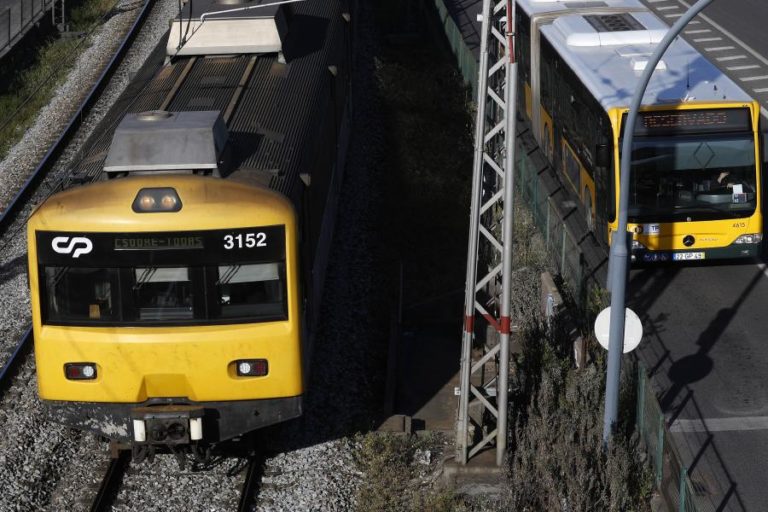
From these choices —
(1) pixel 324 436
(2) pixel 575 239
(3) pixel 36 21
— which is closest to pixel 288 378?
(1) pixel 324 436

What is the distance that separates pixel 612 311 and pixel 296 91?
4.86 m

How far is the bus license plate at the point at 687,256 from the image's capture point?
16.9m

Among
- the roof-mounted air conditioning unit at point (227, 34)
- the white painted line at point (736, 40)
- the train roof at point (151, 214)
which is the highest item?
the roof-mounted air conditioning unit at point (227, 34)

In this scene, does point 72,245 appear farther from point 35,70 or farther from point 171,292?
point 35,70

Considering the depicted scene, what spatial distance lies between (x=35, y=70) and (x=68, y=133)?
4921 millimetres

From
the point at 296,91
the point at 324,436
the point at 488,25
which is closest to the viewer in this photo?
the point at 488,25

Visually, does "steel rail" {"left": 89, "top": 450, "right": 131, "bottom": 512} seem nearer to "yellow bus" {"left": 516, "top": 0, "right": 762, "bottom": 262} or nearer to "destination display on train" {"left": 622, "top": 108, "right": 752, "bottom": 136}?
"yellow bus" {"left": 516, "top": 0, "right": 762, "bottom": 262}

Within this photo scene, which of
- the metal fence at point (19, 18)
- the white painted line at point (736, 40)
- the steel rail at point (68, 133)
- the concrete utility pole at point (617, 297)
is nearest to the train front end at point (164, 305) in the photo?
the concrete utility pole at point (617, 297)

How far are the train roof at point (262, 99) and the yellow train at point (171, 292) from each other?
399 mm

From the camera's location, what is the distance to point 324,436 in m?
13.1

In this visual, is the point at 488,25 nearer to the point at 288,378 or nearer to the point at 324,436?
the point at 288,378

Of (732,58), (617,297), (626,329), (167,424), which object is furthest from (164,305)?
(732,58)

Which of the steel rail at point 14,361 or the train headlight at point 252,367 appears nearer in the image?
the train headlight at point 252,367

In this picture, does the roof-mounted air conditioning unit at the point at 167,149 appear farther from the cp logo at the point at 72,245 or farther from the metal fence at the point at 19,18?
the metal fence at the point at 19,18
